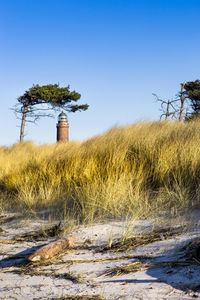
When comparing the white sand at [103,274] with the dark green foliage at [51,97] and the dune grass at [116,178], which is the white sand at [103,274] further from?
the dark green foliage at [51,97]

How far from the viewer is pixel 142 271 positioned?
2.23 meters

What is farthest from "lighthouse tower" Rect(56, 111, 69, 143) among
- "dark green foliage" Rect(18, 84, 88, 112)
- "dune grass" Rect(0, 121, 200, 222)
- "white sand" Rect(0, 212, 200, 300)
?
"white sand" Rect(0, 212, 200, 300)

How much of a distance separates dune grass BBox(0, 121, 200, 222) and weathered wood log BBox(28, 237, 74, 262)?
0.72 meters

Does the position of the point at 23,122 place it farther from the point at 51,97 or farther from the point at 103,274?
the point at 103,274

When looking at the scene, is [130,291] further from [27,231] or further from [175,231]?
[27,231]

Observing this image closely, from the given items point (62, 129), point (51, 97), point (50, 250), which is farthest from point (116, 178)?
point (51, 97)

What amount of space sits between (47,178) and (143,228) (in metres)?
2.96

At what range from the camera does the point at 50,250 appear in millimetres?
2713

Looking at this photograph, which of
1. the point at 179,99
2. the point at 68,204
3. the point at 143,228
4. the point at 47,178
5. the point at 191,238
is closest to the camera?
the point at 191,238

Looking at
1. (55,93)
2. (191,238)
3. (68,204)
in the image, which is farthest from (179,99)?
(191,238)

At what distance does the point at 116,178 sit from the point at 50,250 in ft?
6.44

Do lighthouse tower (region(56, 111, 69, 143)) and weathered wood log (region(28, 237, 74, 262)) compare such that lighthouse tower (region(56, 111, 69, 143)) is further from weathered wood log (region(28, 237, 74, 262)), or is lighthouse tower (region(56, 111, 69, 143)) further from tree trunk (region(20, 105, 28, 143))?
weathered wood log (region(28, 237, 74, 262))

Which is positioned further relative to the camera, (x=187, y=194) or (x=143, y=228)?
(x=187, y=194)

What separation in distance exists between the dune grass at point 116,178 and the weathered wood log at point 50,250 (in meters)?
0.72
